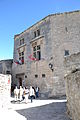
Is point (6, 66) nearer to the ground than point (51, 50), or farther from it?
nearer to the ground

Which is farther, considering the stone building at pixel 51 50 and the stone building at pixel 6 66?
the stone building at pixel 6 66

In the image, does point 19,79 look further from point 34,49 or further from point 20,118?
point 20,118

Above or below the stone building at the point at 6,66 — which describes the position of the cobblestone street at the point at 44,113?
below

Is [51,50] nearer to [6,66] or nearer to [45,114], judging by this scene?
[45,114]

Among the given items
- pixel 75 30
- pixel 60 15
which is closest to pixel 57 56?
pixel 75 30

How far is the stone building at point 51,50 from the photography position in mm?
13367

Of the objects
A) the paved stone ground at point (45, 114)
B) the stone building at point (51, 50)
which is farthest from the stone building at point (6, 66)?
the paved stone ground at point (45, 114)

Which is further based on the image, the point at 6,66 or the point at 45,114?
the point at 6,66

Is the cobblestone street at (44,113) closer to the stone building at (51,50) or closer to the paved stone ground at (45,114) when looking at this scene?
the paved stone ground at (45,114)

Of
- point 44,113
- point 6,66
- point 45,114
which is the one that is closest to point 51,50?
point 44,113

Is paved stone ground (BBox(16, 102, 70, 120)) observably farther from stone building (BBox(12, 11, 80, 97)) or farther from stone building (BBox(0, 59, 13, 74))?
stone building (BBox(0, 59, 13, 74))

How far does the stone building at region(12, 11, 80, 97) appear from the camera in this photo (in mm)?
13367

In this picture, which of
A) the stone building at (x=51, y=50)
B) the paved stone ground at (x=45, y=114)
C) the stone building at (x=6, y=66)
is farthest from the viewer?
the stone building at (x=6, y=66)

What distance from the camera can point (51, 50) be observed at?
13875 millimetres
